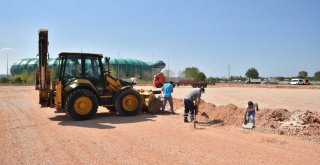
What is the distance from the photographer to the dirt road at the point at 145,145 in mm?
6473

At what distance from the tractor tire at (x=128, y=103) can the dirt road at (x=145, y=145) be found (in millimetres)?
1982

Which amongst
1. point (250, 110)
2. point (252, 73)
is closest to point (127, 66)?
point (252, 73)

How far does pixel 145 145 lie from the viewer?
7.68 meters

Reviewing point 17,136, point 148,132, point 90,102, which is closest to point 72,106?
point 90,102

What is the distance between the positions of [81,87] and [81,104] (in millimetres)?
644

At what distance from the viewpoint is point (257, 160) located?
20.9 ft

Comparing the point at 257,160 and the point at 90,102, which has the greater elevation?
the point at 90,102

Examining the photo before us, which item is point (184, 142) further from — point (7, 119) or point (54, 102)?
point (7, 119)

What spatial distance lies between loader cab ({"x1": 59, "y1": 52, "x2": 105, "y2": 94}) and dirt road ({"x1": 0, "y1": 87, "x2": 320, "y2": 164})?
208 centimetres

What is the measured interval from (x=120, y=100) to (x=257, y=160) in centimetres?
743

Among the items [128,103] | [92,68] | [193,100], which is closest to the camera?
[193,100]

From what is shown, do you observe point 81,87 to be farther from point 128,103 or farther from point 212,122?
point 212,122

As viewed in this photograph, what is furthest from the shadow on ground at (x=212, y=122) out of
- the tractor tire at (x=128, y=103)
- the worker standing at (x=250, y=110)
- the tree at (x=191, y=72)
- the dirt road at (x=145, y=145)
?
the tree at (x=191, y=72)

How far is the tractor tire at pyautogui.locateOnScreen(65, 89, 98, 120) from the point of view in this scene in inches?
454
